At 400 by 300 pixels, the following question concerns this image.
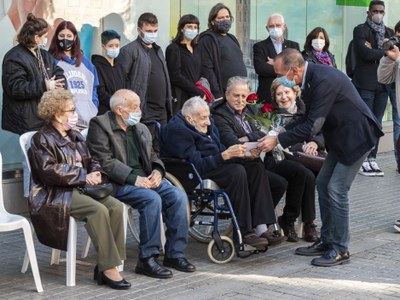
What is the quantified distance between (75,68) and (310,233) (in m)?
2.80

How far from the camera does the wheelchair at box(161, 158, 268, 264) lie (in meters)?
7.92

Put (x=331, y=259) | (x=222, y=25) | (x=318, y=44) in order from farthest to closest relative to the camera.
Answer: (x=318, y=44), (x=222, y=25), (x=331, y=259)

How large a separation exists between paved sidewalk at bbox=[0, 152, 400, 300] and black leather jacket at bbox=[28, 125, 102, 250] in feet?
1.38

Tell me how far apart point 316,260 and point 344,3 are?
876cm

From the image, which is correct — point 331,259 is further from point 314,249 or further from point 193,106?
point 193,106

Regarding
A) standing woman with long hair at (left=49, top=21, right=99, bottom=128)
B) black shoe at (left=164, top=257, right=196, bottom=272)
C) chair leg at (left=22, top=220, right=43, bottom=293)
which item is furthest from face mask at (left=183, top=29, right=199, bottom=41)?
chair leg at (left=22, top=220, right=43, bottom=293)

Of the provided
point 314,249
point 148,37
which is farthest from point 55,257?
point 148,37

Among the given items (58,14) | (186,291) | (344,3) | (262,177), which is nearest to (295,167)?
(262,177)

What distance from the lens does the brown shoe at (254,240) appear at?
26.1ft

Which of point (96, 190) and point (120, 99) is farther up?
point (120, 99)

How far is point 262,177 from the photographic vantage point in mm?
8164

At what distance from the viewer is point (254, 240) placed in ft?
26.1

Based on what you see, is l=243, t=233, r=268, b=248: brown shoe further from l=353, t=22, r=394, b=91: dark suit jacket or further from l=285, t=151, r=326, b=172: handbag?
l=353, t=22, r=394, b=91: dark suit jacket

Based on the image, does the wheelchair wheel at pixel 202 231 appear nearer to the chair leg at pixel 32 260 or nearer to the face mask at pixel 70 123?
the face mask at pixel 70 123
